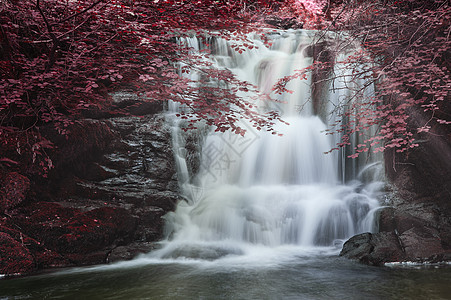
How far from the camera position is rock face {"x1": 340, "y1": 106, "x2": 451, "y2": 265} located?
493 centimetres

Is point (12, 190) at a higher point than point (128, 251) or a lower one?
higher

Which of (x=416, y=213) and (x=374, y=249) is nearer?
(x=374, y=249)

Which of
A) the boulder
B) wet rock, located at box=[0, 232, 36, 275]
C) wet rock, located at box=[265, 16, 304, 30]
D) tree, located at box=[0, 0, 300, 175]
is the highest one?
wet rock, located at box=[265, 16, 304, 30]

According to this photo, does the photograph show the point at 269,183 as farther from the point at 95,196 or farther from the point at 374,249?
the point at 95,196

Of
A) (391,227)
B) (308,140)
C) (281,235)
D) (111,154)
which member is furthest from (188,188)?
(391,227)

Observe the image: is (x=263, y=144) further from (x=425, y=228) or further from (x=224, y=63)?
(x=425, y=228)

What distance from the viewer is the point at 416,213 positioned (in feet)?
19.0

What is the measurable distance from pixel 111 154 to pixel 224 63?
4936 millimetres

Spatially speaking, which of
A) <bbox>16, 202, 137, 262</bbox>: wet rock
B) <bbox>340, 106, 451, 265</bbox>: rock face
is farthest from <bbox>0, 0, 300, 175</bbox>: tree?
<bbox>340, 106, 451, 265</bbox>: rock face

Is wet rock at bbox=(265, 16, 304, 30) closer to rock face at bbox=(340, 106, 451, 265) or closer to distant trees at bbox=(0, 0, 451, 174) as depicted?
distant trees at bbox=(0, 0, 451, 174)

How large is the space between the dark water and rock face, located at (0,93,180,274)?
0.54 metres

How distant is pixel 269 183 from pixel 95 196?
3.96 m

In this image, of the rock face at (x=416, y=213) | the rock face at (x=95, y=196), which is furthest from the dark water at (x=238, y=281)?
the rock face at (x=95, y=196)

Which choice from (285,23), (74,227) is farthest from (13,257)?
(285,23)
